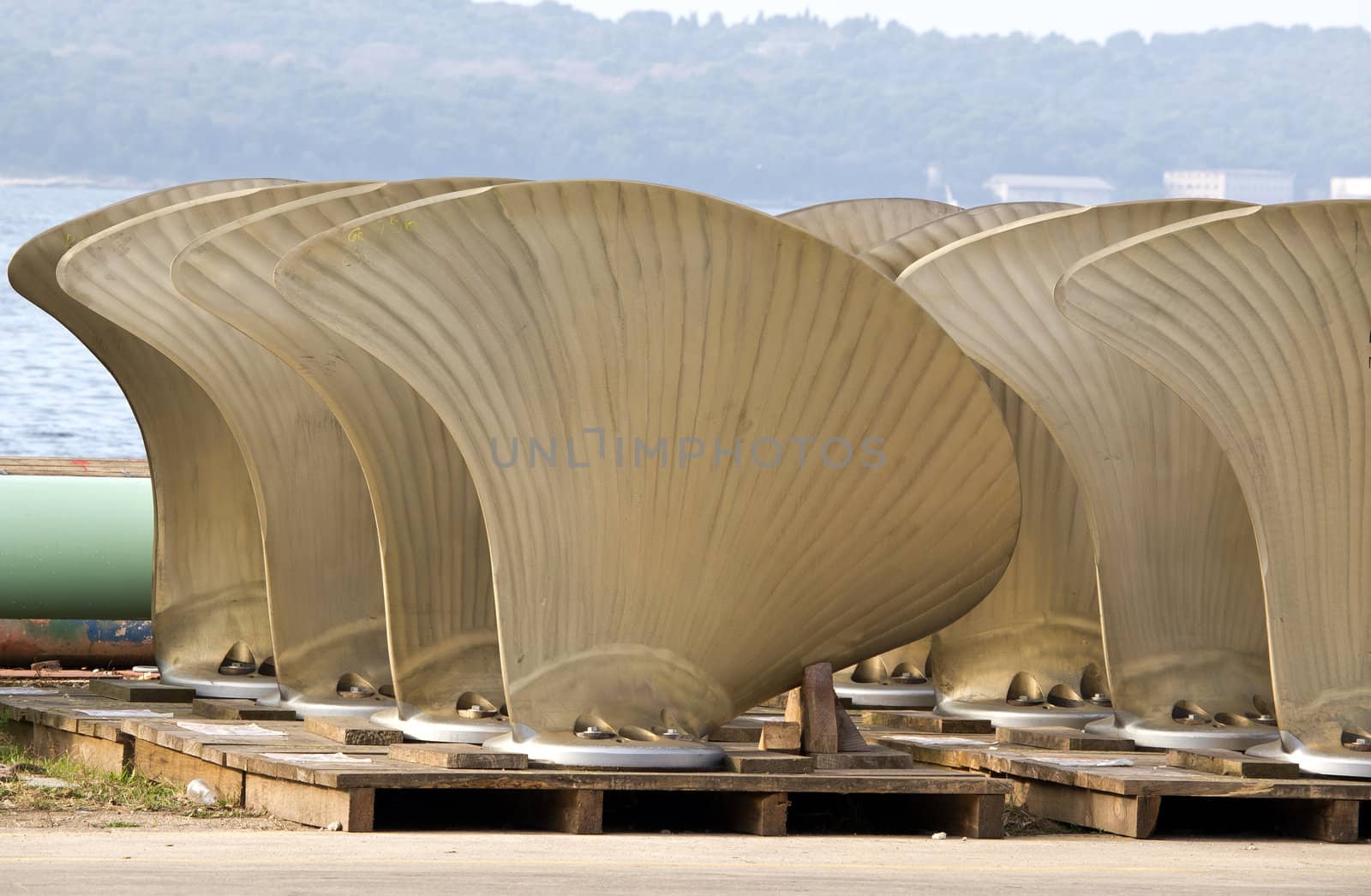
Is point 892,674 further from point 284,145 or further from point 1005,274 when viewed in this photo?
point 284,145

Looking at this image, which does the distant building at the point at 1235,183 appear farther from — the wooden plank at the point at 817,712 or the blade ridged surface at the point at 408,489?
the wooden plank at the point at 817,712

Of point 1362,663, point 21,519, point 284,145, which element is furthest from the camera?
point 284,145

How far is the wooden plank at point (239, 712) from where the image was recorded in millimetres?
10039

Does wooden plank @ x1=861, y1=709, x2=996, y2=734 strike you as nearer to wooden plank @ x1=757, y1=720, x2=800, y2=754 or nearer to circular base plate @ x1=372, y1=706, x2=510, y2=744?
wooden plank @ x1=757, y1=720, x2=800, y2=754

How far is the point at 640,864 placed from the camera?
22.5 ft

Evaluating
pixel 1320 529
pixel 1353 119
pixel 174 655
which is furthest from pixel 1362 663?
pixel 1353 119

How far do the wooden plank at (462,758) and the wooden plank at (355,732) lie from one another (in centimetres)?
81

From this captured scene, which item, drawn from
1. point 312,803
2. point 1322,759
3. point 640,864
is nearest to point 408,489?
point 312,803

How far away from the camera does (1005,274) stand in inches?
387

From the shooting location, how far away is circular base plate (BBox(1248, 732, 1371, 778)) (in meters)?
8.15

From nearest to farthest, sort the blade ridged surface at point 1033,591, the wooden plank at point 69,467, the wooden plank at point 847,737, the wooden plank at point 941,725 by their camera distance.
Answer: the wooden plank at point 847,737
the wooden plank at point 941,725
the blade ridged surface at point 1033,591
the wooden plank at point 69,467

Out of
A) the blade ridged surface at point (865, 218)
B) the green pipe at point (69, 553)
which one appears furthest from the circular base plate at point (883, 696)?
the green pipe at point (69, 553)

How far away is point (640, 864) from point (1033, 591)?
4795mm

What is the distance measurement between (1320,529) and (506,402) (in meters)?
3.20
